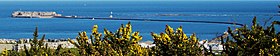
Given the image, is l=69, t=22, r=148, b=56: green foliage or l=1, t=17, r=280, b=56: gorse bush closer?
l=1, t=17, r=280, b=56: gorse bush

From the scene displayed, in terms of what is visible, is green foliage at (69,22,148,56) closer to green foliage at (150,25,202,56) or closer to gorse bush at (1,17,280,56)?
gorse bush at (1,17,280,56)

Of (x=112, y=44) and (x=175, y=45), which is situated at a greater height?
(x=175, y=45)

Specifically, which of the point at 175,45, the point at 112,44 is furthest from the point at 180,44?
the point at 112,44

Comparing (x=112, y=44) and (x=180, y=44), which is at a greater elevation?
(x=180, y=44)

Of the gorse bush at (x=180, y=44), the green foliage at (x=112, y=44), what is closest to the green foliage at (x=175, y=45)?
the gorse bush at (x=180, y=44)

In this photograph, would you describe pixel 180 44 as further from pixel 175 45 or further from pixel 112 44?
pixel 112 44

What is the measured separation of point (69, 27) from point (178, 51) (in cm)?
9200

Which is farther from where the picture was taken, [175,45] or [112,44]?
[112,44]

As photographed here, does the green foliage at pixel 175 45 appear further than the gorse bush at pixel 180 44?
Yes

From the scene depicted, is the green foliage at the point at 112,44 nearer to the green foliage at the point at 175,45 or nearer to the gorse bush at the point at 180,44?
the gorse bush at the point at 180,44

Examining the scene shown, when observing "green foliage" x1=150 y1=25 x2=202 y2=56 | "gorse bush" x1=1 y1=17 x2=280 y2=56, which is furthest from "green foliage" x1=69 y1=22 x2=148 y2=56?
"green foliage" x1=150 y1=25 x2=202 y2=56

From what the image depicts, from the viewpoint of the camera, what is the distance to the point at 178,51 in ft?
39.0

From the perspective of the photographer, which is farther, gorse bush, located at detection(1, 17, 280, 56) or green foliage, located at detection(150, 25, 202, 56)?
green foliage, located at detection(150, 25, 202, 56)

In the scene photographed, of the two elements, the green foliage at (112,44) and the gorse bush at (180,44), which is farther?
the green foliage at (112,44)
